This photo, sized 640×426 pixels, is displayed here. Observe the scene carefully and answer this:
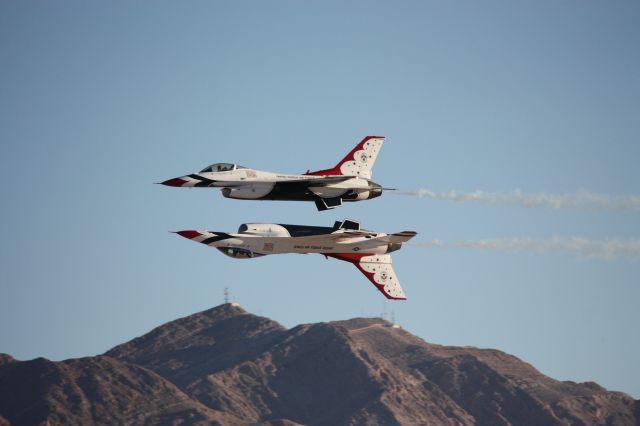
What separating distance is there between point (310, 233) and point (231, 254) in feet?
24.7

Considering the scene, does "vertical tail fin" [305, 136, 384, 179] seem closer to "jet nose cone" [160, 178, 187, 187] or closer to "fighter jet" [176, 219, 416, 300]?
"fighter jet" [176, 219, 416, 300]

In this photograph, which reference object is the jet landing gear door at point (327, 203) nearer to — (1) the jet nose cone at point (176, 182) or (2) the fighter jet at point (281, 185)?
(2) the fighter jet at point (281, 185)

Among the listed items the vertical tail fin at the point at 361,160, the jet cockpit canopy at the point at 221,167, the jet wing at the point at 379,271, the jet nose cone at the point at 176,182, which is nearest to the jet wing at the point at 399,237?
the jet wing at the point at 379,271

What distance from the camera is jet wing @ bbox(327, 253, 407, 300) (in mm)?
118438

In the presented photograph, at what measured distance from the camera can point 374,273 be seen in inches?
4690

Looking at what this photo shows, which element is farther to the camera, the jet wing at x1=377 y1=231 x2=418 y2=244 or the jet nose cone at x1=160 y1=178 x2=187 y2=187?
the jet wing at x1=377 y1=231 x2=418 y2=244

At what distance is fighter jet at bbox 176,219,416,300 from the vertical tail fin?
775 centimetres

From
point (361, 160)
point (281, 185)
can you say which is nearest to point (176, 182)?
point (281, 185)

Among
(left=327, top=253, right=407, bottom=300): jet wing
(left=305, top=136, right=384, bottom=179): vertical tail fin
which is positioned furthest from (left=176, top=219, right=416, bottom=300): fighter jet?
(left=305, top=136, right=384, bottom=179): vertical tail fin

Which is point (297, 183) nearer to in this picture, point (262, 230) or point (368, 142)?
point (262, 230)

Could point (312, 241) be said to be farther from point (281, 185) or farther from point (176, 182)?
point (176, 182)

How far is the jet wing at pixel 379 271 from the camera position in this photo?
118438 mm

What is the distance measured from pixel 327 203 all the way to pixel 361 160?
395 inches

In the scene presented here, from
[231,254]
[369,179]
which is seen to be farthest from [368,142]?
[231,254]
